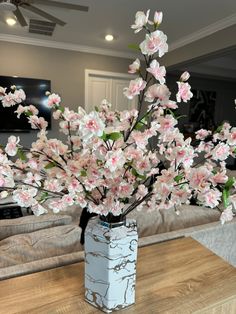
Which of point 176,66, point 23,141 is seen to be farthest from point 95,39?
point 23,141

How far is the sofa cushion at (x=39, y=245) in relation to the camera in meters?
0.93

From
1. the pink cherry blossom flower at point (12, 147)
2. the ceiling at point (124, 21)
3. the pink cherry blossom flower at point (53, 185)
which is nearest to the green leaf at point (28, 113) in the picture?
the pink cherry blossom flower at point (12, 147)

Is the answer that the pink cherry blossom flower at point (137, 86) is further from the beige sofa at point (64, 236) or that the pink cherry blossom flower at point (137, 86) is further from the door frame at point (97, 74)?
the door frame at point (97, 74)

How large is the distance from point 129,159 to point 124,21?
291cm

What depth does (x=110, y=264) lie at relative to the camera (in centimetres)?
69

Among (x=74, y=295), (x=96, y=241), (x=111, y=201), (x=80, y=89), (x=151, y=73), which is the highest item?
(x=80, y=89)

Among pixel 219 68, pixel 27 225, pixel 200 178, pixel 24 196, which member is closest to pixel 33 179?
pixel 24 196

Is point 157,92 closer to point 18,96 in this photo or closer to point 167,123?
point 167,123

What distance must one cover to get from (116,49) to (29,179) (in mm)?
4065

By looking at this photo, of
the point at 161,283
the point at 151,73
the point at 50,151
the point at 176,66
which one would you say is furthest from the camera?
the point at 176,66

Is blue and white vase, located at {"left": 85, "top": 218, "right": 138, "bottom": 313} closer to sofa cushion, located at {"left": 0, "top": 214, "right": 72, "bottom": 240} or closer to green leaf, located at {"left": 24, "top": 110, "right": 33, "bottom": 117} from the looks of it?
green leaf, located at {"left": 24, "top": 110, "right": 33, "bottom": 117}

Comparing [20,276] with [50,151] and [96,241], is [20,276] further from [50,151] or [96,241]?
[50,151]

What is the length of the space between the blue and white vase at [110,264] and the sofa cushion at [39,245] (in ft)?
1.03

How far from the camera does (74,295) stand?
77 cm
